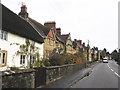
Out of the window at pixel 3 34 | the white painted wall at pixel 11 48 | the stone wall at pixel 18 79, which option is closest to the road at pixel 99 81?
the stone wall at pixel 18 79

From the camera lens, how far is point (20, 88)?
7352 mm

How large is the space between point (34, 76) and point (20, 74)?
72.9 inches

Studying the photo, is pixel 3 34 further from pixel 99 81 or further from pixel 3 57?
pixel 99 81

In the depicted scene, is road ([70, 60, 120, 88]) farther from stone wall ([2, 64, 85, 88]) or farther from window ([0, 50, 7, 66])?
window ([0, 50, 7, 66])

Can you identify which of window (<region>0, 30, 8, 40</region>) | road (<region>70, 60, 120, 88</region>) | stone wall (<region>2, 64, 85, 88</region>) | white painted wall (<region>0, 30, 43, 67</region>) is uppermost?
window (<region>0, 30, 8, 40</region>)

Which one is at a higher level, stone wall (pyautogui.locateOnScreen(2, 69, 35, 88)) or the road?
stone wall (pyautogui.locateOnScreen(2, 69, 35, 88))

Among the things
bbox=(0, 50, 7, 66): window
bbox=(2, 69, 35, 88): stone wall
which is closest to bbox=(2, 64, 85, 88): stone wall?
bbox=(2, 69, 35, 88): stone wall

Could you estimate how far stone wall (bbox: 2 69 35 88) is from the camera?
20.5 feet

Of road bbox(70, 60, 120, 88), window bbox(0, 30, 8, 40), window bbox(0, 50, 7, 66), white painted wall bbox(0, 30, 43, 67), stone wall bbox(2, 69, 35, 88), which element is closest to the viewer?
stone wall bbox(2, 69, 35, 88)

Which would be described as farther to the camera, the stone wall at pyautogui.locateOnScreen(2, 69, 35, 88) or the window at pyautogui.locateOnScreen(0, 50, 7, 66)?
the window at pyautogui.locateOnScreen(0, 50, 7, 66)

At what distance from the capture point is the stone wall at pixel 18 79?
625 cm

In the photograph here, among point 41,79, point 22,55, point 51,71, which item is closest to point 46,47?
point 22,55

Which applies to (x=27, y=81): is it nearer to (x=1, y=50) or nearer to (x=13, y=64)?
(x=1, y=50)

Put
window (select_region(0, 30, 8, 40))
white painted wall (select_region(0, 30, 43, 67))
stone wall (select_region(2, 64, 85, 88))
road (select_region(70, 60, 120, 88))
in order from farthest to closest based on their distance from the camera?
1. white painted wall (select_region(0, 30, 43, 67))
2. window (select_region(0, 30, 8, 40))
3. road (select_region(70, 60, 120, 88))
4. stone wall (select_region(2, 64, 85, 88))
